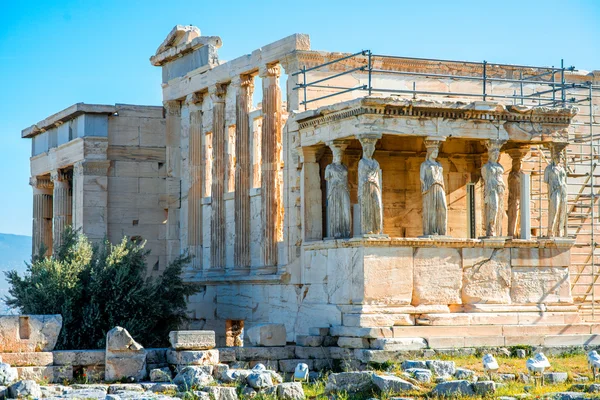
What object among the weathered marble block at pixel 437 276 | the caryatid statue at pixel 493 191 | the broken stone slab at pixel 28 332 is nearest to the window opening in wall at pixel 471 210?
the caryatid statue at pixel 493 191

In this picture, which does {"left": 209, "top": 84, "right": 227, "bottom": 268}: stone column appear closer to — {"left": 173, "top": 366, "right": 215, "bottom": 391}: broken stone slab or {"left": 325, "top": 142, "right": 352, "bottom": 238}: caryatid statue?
{"left": 325, "top": 142, "right": 352, "bottom": 238}: caryatid statue

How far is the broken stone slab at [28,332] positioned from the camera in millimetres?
19531

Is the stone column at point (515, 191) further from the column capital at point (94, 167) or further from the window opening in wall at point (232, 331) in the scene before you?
the column capital at point (94, 167)

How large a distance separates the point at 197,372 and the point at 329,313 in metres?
3.51

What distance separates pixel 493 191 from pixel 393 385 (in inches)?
223

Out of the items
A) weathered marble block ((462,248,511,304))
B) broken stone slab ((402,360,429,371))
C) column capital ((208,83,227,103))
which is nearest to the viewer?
broken stone slab ((402,360,429,371))

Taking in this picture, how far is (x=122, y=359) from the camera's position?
64.1 feet

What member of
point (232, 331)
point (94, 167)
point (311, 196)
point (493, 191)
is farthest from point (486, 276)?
point (94, 167)

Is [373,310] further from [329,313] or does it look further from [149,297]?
[149,297]

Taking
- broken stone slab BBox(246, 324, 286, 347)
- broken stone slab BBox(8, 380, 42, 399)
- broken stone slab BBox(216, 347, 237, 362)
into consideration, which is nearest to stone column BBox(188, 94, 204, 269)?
broken stone slab BBox(246, 324, 286, 347)

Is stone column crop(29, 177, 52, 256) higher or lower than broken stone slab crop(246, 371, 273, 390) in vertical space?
higher

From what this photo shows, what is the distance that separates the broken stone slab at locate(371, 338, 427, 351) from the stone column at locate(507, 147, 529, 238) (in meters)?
3.80

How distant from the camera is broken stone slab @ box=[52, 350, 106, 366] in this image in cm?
1962

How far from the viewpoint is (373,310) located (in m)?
20.8
